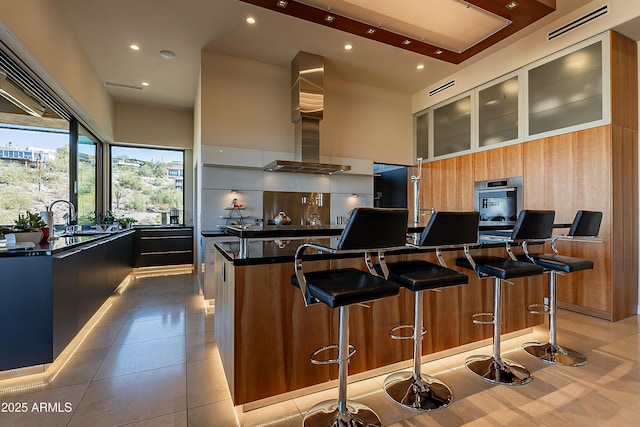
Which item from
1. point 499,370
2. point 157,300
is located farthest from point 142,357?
point 499,370

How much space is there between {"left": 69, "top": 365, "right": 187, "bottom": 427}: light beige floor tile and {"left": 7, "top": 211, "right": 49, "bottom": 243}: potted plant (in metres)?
1.23

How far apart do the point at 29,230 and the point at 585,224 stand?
14.8ft

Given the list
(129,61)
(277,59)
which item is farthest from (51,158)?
(277,59)

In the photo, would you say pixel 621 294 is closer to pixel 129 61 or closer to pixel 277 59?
pixel 277 59

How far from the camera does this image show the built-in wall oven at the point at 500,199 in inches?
160

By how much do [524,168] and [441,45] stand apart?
1.98m

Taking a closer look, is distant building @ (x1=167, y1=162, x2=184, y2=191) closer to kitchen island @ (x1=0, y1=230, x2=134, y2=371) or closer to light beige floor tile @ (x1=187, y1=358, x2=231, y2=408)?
kitchen island @ (x1=0, y1=230, x2=134, y2=371)

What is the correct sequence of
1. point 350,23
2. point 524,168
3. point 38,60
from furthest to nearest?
point 524,168, point 350,23, point 38,60

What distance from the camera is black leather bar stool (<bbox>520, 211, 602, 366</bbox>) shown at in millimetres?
2236

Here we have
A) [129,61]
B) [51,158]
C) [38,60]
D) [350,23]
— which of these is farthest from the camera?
[129,61]

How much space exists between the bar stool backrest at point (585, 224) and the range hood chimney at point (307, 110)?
2.72 meters

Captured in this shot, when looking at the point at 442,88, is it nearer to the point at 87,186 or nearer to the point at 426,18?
the point at 426,18

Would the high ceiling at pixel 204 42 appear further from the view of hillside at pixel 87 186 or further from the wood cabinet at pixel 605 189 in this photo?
the view of hillside at pixel 87 186

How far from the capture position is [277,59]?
4449 mm
